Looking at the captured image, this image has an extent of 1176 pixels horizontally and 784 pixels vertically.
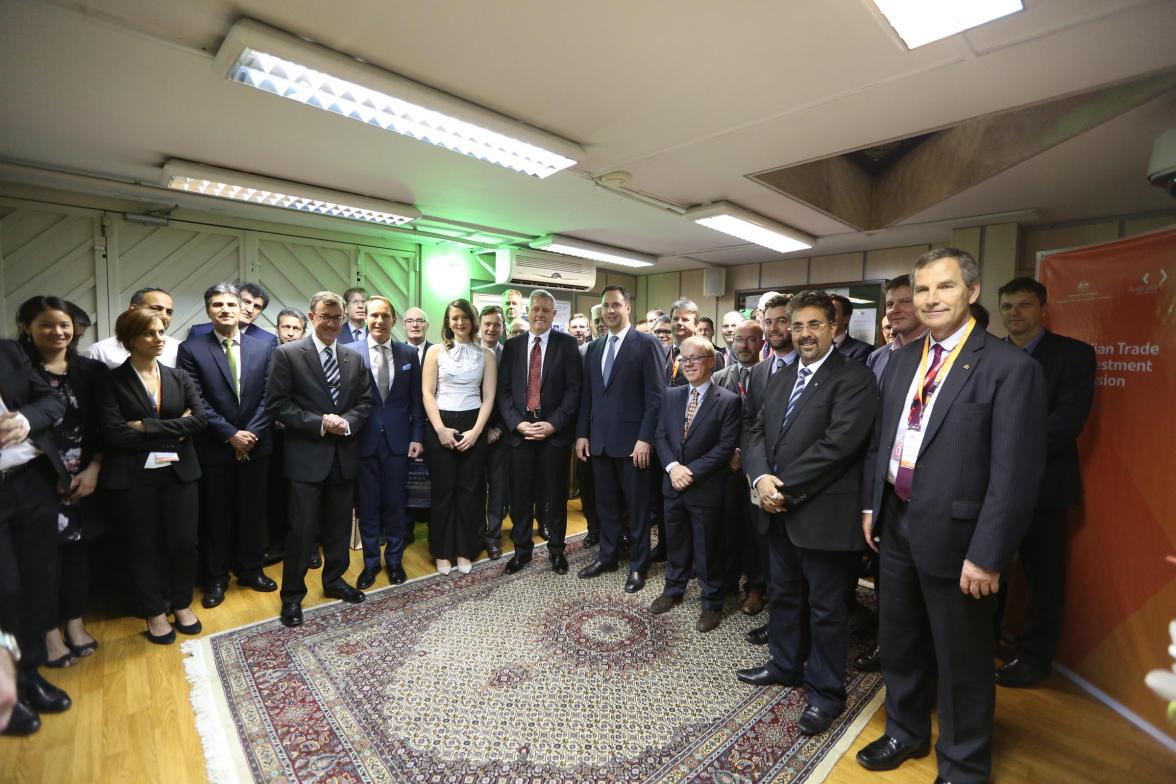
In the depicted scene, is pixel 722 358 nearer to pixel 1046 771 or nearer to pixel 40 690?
pixel 1046 771

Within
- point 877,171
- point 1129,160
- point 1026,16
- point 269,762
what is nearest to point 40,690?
point 269,762

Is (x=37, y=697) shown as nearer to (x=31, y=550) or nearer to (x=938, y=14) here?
(x=31, y=550)

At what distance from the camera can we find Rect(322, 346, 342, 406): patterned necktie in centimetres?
298

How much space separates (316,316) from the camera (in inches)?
115

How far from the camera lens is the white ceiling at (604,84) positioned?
189 centimetres

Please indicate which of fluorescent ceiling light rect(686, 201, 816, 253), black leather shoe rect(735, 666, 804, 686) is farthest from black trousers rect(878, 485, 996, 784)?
fluorescent ceiling light rect(686, 201, 816, 253)

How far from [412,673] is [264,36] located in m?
2.74

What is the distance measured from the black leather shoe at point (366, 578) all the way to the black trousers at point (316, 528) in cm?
17

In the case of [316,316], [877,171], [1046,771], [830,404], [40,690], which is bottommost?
[1046,771]

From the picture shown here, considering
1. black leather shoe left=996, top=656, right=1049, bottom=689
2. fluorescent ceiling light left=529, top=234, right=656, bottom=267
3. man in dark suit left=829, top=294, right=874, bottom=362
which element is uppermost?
fluorescent ceiling light left=529, top=234, right=656, bottom=267

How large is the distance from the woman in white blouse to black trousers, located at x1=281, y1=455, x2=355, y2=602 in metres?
0.57

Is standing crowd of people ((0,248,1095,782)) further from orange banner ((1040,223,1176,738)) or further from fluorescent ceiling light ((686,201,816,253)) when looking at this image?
fluorescent ceiling light ((686,201,816,253))

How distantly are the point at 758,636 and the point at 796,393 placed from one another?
1400mm

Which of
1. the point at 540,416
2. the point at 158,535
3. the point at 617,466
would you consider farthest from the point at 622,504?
the point at 158,535
